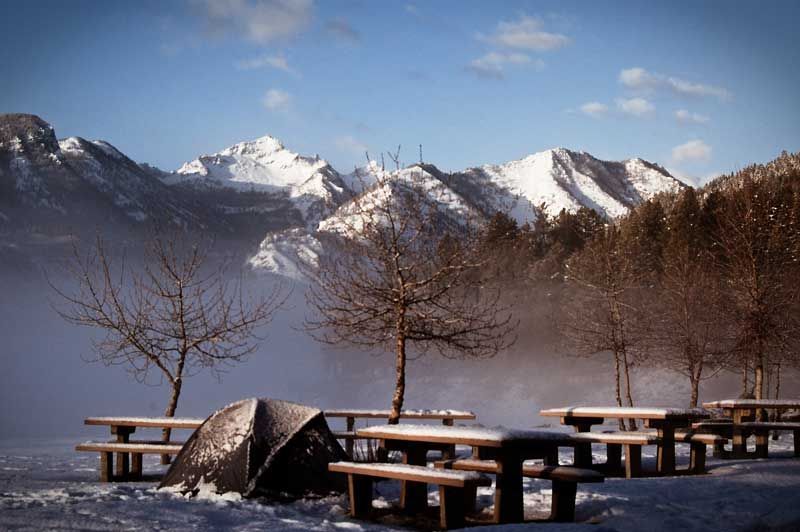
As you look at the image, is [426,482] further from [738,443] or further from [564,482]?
[738,443]

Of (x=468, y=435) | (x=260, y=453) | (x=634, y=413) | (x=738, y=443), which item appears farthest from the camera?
(x=738, y=443)

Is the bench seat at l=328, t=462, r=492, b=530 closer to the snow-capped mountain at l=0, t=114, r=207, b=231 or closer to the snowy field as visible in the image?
the snowy field

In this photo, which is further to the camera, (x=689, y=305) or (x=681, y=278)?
(x=681, y=278)

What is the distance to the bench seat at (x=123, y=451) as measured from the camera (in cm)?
942

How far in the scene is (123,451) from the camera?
9.62 metres

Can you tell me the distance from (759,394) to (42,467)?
15.5 m

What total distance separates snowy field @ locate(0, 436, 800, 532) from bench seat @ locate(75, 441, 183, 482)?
0.60m

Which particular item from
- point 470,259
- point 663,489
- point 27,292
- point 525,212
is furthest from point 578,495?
point 525,212

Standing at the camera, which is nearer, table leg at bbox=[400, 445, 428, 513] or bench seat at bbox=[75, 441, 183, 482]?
table leg at bbox=[400, 445, 428, 513]

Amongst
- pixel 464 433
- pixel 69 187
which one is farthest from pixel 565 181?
pixel 464 433

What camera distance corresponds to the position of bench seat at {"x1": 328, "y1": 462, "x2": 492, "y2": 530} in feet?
19.5

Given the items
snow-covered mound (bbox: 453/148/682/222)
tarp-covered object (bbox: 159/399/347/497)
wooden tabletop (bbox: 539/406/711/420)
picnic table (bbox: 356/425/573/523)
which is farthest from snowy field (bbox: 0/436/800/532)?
snow-covered mound (bbox: 453/148/682/222)

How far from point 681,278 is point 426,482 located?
19.3m

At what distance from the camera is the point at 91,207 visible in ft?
291
